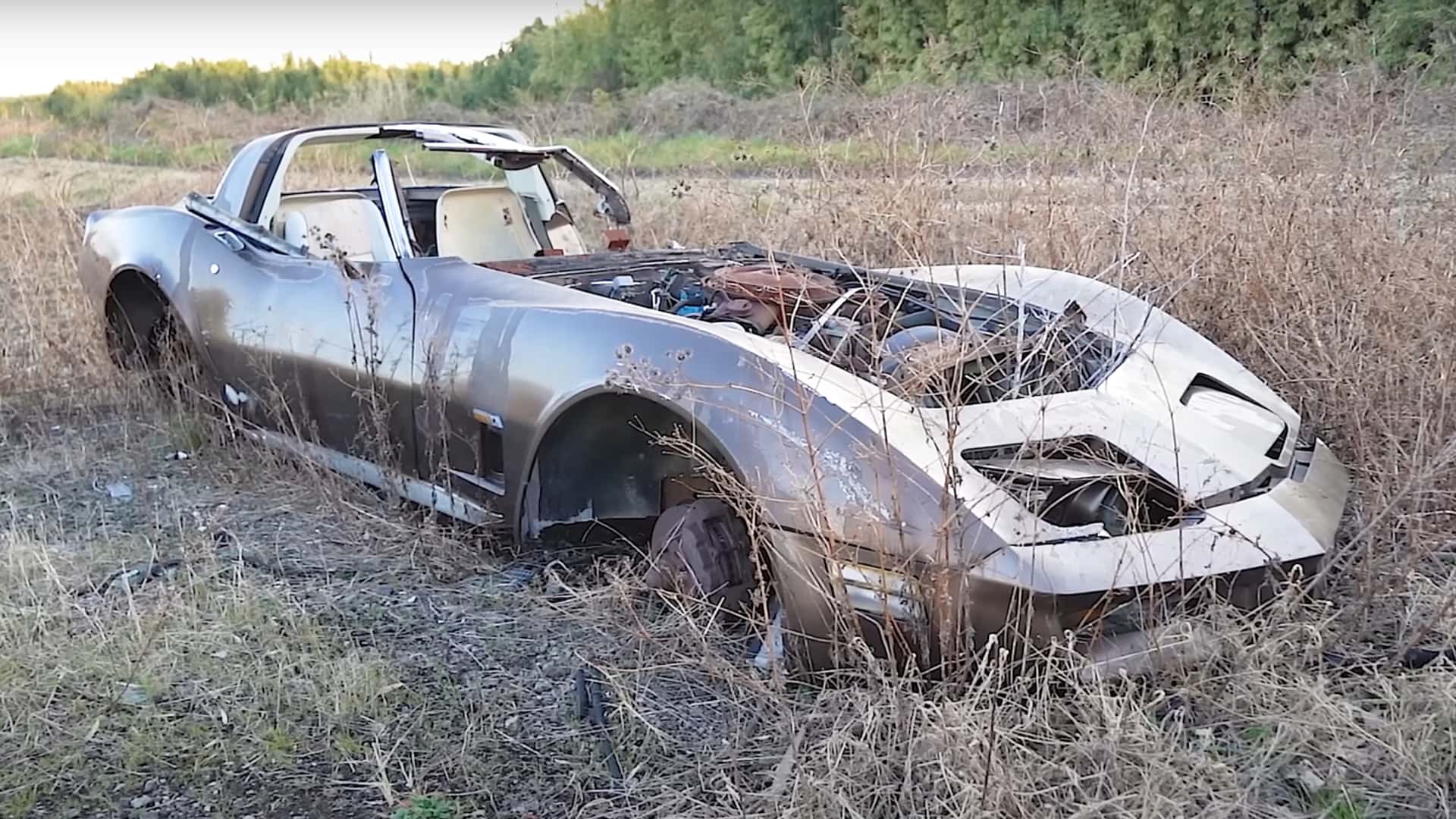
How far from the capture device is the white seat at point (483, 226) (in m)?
4.55

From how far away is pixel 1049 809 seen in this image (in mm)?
2125

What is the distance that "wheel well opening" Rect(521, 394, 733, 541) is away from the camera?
3.11 meters

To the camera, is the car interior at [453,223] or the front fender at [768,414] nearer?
the front fender at [768,414]

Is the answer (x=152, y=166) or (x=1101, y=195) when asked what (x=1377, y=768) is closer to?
(x=1101, y=195)

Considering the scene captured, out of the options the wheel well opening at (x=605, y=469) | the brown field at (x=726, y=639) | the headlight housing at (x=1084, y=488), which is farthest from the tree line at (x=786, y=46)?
the wheel well opening at (x=605, y=469)

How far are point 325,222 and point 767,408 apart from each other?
9.19 ft

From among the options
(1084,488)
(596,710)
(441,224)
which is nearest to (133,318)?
(441,224)

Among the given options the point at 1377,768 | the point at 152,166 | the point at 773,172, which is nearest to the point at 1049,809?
the point at 1377,768

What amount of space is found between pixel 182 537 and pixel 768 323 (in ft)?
6.67

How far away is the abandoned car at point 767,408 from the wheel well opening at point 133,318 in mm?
48

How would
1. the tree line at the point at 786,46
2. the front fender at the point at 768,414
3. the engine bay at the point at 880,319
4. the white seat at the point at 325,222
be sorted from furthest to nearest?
the tree line at the point at 786,46
the white seat at the point at 325,222
the engine bay at the point at 880,319
the front fender at the point at 768,414

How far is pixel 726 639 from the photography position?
9.37 feet

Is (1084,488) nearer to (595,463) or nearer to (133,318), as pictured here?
(595,463)

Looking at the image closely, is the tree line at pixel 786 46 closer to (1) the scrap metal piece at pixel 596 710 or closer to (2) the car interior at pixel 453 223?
(2) the car interior at pixel 453 223
